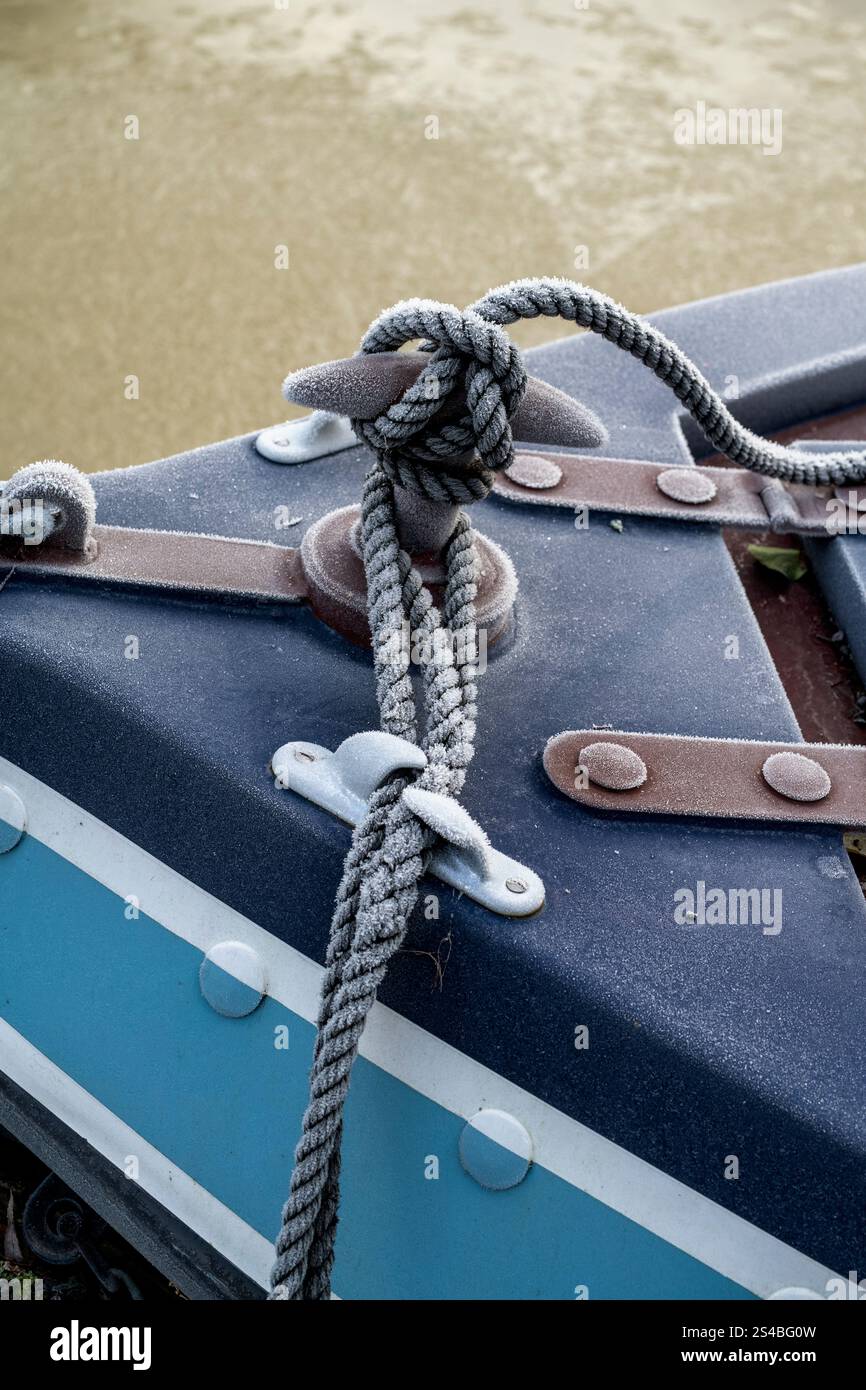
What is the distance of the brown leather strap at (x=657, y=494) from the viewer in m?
1.37

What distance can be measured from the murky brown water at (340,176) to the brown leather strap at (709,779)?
166cm

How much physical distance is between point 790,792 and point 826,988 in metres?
0.16

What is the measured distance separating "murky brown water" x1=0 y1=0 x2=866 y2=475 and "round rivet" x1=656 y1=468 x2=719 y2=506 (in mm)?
1388

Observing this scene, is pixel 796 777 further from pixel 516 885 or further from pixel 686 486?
pixel 686 486

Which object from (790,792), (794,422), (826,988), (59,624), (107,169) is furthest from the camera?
(107,169)

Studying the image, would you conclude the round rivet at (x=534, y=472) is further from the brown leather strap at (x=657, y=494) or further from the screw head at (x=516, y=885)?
the screw head at (x=516, y=885)

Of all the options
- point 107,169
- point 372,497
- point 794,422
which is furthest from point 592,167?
point 372,497

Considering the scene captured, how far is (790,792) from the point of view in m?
1.08

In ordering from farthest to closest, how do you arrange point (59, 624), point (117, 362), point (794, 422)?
1. point (117, 362)
2. point (794, 422)
3. point (59, 624)

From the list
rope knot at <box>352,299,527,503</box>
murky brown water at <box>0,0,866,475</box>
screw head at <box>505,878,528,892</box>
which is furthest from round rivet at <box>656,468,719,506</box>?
murky brown water at <box>0,0,866,475</box>

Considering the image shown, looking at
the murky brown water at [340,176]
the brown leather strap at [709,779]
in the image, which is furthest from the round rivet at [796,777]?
the murky brown water at [340,176]

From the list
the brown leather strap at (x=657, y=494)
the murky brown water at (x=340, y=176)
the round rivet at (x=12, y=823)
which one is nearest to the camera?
the round rivet at (x=12, y=823)

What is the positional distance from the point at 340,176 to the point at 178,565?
225 cm

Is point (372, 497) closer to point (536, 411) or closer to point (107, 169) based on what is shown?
point (536, 411)
